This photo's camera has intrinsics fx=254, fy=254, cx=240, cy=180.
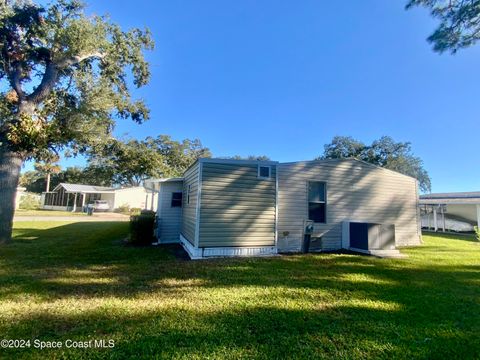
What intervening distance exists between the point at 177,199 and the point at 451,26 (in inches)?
391

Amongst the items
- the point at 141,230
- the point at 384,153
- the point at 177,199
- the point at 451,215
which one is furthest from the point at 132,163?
the point at 384,153

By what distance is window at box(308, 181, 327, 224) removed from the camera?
8773 mm

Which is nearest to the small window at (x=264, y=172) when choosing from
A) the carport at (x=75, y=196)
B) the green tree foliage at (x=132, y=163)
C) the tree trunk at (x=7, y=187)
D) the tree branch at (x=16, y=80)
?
the green tree foliage at (x=132, y=163)

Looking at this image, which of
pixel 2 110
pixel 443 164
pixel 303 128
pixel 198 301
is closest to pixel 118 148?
pixel 2 110

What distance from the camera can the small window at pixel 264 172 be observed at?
778 cm

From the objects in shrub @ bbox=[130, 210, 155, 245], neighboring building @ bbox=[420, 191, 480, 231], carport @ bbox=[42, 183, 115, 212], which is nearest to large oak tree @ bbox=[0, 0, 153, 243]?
shrub @ bbox=[130, 210, 155, 245]

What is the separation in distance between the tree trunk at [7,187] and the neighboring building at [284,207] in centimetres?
437

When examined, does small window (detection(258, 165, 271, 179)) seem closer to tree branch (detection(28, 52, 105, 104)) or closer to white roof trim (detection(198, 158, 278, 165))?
white roof trim (detection(198, 158, 278, 165))

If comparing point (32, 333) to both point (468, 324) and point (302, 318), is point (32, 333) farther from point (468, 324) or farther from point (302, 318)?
point (468, 324)

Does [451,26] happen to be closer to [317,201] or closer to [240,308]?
[317,201]

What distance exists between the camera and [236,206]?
7391 mm

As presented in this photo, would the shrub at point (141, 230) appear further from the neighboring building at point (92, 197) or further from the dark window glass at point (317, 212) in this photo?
the neighboring building at point (92, 197)

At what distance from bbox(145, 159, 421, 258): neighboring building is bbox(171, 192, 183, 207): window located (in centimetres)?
4

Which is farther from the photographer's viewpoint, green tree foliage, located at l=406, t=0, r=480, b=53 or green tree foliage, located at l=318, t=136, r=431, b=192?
green tree foliage, located at l=318, t=136, r=431, b=192
